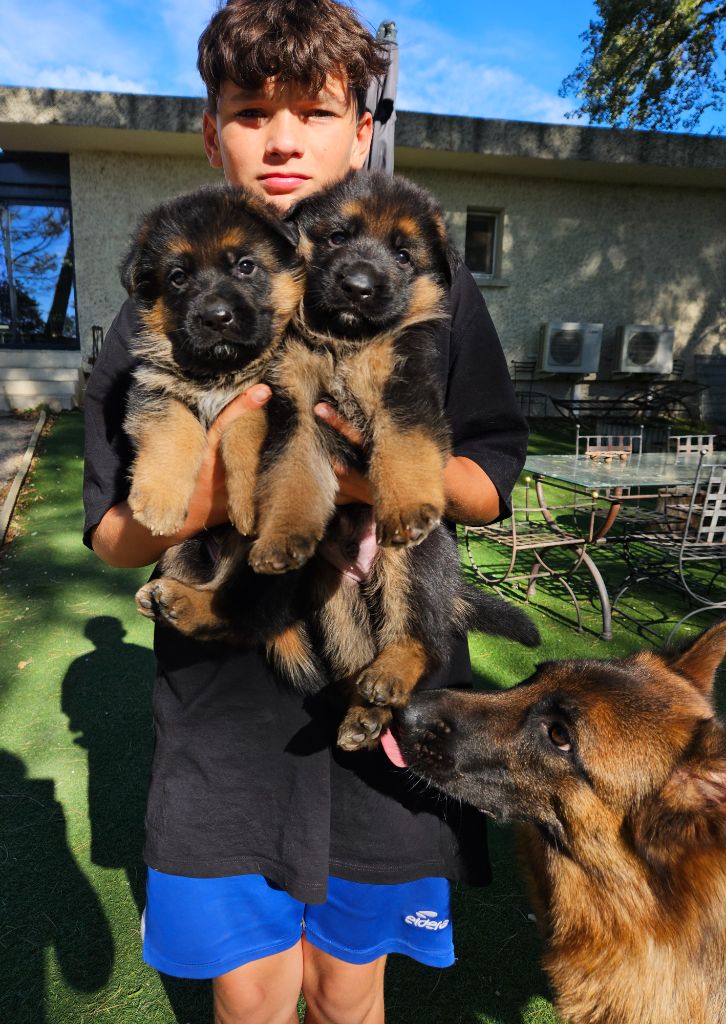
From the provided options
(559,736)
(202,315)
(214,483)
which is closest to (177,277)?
(202,315)

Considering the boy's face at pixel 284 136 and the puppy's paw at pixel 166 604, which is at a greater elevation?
the boy's face at pixel 284 136

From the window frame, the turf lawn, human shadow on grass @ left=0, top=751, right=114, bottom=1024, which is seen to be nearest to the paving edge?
the turf lawn

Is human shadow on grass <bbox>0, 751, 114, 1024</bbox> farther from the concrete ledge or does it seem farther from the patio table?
the concrete ledge

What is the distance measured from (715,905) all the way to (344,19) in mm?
2434

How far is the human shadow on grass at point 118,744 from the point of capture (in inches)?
118

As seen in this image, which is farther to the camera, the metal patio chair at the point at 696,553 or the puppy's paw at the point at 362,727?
the metal patio chair at the point at 696,553

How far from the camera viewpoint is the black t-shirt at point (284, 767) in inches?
66.8

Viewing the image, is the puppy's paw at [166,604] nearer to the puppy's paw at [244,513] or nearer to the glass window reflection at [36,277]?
the puppy's paw at [244,513]

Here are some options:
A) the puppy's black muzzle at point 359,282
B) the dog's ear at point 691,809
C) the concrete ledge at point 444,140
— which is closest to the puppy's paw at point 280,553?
the puppy's black muzzle at point 359,282

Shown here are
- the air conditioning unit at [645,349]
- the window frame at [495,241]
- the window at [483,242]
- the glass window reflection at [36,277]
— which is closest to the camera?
the glass window reflection at [36,277]

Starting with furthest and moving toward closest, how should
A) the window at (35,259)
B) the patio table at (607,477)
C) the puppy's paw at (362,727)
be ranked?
the window at (35,259) → the patio table at (607,477) → the puppy's paw at (362,727)

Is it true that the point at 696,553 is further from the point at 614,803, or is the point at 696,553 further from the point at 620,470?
the point at 614,803

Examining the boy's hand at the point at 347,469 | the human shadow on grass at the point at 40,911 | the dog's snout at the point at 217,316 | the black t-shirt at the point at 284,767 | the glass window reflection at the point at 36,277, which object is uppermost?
the glass window reflection at the point at 36,277

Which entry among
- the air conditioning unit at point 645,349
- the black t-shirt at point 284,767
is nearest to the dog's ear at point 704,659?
the black t-shirt at point 284,767
